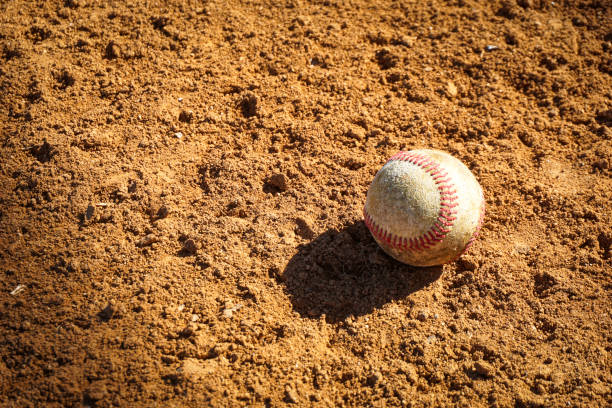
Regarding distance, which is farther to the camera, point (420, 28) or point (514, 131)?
point (420, 28)

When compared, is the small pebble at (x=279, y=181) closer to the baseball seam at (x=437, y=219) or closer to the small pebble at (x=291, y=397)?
the baseball seam at (x=437, y=219)

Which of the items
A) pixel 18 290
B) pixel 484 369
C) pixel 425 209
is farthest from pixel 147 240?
pixel 484 369

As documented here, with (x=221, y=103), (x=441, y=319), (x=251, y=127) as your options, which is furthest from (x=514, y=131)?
(x=221, y=103)

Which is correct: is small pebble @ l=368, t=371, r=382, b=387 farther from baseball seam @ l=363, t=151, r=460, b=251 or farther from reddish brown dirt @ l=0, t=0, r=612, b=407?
baseball seam @ l=363, t=151, r=460, b=251

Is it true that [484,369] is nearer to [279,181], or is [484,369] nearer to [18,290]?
[279,181]

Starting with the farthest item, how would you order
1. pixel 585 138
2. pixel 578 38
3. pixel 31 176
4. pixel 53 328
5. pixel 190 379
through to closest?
pixel 578 38
pixel 585 138
pixel 31 176
pixel 53 328
pixel 190 379

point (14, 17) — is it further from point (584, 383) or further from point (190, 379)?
point (584, 383)

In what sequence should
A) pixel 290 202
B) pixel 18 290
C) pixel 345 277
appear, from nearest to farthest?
pixel 18 290 → pixel 345 277 → pixel 290 202
